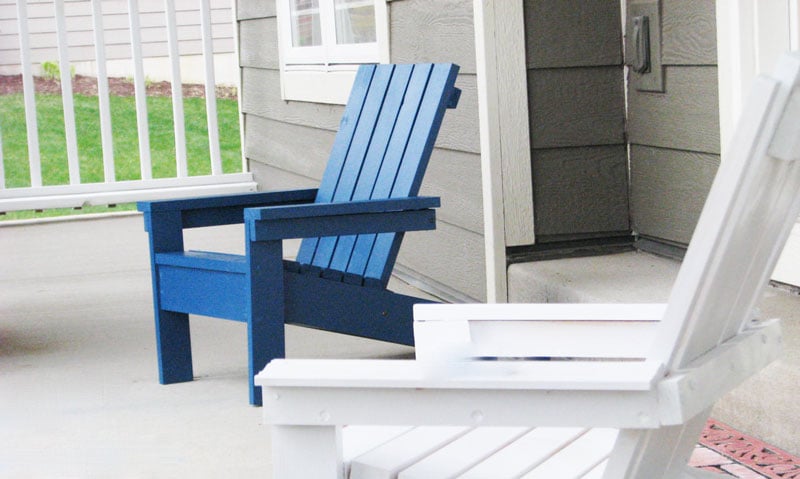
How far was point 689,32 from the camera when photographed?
3094 millimetres

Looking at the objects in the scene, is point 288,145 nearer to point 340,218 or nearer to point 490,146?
point 490,146

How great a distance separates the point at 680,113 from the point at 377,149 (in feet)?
2.97

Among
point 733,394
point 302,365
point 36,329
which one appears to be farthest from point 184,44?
point 302,365

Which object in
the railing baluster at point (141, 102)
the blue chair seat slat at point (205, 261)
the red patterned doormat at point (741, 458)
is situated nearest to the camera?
the red patterned doormat at point (741, 458)

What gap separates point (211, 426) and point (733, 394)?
124cm

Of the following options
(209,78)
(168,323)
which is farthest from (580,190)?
(209,78)

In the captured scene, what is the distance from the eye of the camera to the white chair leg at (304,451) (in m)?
1.24

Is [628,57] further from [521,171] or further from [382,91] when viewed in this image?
[382,91]

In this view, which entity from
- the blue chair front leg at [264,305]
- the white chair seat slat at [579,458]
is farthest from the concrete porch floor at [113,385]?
the white chair seat slat at [579,458]

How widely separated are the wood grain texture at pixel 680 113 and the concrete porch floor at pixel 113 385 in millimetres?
988

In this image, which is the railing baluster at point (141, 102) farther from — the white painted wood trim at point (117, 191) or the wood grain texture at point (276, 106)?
the wood grain texture at point (276, 106)

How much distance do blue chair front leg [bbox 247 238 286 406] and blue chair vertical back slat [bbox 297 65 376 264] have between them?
613 millimetres

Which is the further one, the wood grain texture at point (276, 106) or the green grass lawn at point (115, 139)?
the green grass lawn at point (115, 139)

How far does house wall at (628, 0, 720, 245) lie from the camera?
10.0 ft
